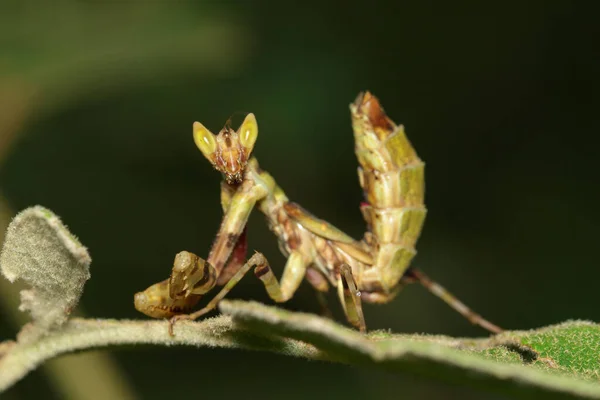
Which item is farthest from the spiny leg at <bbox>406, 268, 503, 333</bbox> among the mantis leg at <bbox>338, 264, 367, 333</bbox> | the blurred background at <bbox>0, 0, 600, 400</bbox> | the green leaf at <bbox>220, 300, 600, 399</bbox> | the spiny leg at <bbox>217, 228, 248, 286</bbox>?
the green leaf at <bbox>220, 300, 600, 399</bbox>

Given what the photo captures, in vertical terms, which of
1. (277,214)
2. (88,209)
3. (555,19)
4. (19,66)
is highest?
(19,66)

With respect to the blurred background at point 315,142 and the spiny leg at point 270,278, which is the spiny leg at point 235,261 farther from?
the blurred background at point 315,142

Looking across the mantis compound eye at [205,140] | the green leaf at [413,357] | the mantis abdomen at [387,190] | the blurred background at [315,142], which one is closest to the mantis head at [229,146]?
the mantis compound eye at [205,140]

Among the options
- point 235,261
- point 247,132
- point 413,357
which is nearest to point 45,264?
point 413,357

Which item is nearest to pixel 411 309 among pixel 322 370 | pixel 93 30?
pixel 322 370

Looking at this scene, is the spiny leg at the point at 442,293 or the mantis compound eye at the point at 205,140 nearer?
the mantis compound eye at the point at 205,140

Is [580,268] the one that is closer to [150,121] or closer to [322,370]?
[322,370]

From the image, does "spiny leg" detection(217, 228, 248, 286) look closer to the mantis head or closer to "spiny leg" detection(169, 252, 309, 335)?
"spiny leg" detection(169, 252, 309, 335)

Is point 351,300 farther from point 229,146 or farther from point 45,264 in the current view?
point 45,264
